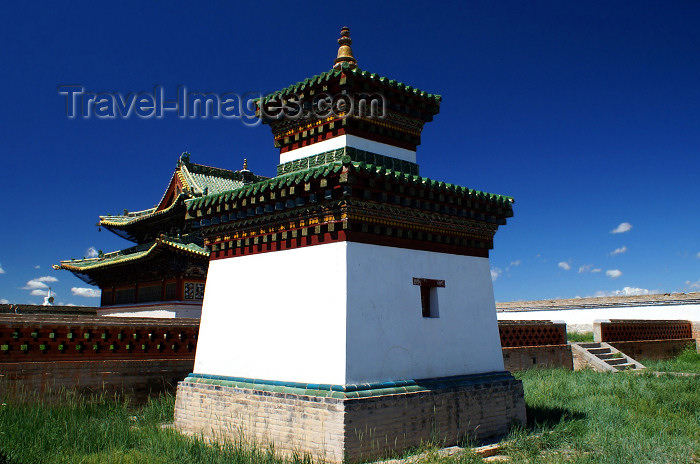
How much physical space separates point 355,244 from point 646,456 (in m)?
4.95

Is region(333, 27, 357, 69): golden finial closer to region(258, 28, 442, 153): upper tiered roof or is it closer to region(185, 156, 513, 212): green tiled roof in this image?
region(258, 28, 442, 153): upper tiered roof

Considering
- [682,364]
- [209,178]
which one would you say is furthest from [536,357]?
[209,178]

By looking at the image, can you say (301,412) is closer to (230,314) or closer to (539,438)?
(230,314)

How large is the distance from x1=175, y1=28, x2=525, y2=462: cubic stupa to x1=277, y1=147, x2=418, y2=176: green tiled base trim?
31 millimetres

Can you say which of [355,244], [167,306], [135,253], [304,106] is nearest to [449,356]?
[355,244]

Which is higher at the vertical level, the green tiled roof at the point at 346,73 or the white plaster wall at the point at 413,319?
the green tiled roof at the point at 346,73

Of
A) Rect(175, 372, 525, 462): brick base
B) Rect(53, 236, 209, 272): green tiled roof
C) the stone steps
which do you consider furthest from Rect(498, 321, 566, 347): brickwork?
Rect(53, 236, 209, 272): green tiled roof

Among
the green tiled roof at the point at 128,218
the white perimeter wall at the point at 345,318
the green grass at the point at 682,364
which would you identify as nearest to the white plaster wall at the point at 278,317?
the white perimeter wall at the point at 345,318

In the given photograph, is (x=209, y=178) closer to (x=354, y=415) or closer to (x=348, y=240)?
(x=348, y=240)

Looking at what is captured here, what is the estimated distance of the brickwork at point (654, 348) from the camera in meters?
23.4

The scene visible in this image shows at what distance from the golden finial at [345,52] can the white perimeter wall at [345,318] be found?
351cm

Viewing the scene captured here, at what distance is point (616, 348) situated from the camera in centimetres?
2278

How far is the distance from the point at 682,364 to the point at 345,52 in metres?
19.3

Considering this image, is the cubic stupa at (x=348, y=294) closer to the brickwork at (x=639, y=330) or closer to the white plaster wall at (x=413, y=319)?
the white plaster wall at (x=413, y=319)
